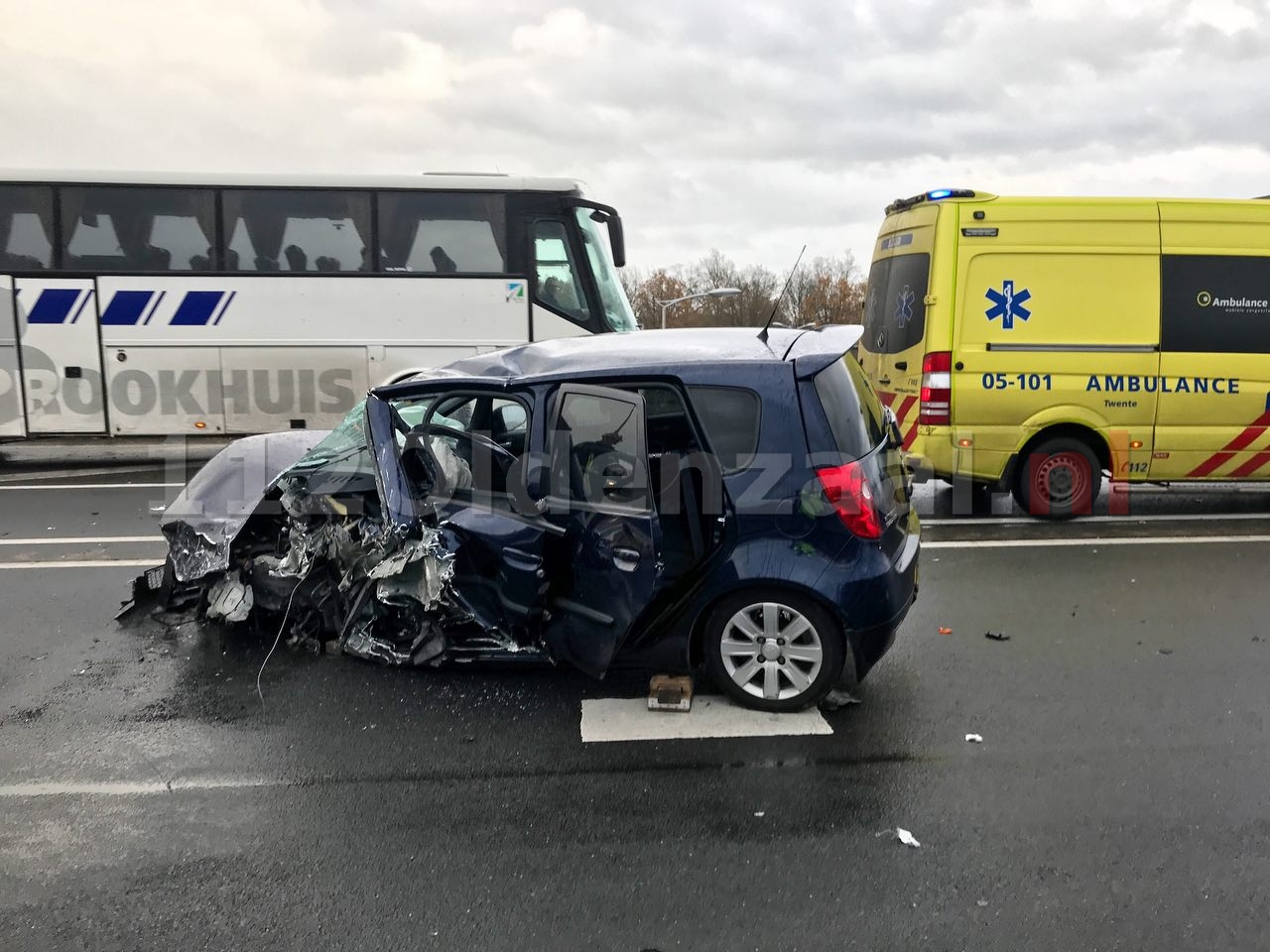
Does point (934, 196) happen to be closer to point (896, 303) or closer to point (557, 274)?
point (896, 303)

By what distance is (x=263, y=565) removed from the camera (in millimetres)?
4984

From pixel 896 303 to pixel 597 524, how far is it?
5.11m

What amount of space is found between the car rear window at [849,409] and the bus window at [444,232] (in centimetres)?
763

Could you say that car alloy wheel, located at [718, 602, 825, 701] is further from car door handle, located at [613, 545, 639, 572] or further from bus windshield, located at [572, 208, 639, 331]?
bus windshield, located at [572, 208, 639, 331]

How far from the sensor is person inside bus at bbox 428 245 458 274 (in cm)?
1152

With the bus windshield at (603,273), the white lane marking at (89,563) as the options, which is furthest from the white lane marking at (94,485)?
the bus windshield at (603,273)

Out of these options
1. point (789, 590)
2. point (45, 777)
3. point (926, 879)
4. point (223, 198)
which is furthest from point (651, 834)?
point (223, 198)

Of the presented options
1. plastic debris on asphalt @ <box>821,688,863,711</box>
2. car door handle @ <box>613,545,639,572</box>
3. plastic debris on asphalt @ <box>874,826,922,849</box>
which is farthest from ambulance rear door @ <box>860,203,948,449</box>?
plastic debris on asphalt @ <box>874,826,922,849</box>

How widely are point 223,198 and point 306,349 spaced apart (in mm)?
1957

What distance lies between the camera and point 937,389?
791cm

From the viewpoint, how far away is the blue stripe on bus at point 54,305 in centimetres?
1124

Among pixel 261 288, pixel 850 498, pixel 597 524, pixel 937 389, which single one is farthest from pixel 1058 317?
pixel 261 288

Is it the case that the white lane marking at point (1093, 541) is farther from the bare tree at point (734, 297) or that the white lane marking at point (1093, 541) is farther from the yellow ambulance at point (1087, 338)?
the bare tree at point (734, 297)

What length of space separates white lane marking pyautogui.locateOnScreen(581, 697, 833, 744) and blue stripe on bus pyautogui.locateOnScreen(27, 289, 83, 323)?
9776 mm
